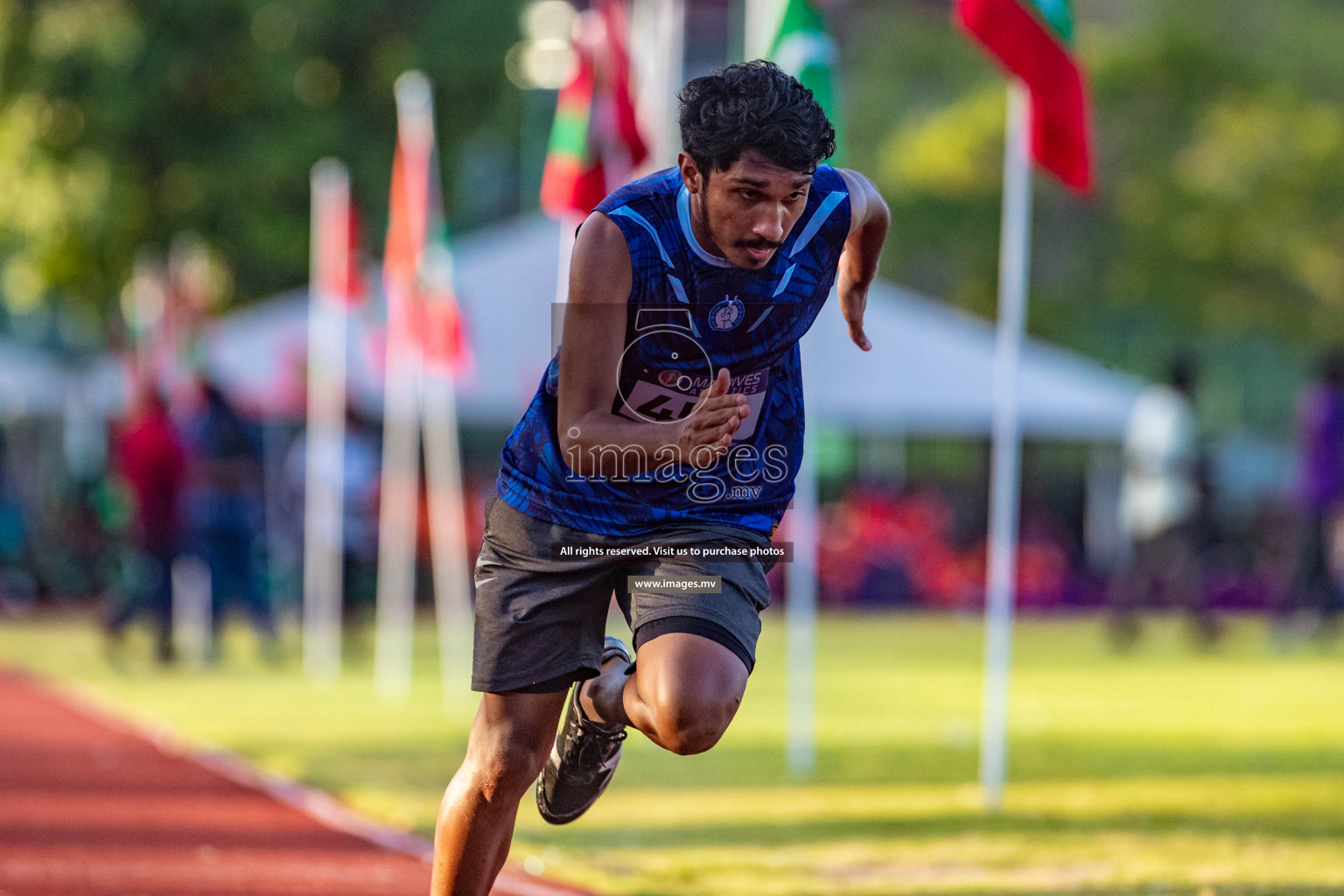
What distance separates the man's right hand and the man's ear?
49 centimetres

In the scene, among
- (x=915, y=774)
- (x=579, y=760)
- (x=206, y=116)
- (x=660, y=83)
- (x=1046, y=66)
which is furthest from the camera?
(x=206, y=116)

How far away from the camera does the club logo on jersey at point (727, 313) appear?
416 centimetres

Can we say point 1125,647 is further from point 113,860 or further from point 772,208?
point 772,208

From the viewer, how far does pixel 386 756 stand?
9.52 m

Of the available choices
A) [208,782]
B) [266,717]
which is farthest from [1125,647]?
[208,782]

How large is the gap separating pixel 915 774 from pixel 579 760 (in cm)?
437

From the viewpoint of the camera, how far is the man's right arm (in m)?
3.97

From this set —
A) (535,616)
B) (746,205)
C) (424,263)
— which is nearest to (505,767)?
(535,616)

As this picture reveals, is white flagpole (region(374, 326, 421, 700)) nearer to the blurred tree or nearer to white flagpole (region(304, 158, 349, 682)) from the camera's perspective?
white flagpole (region(304, 158, 349, 682))

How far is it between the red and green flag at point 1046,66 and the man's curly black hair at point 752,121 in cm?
379

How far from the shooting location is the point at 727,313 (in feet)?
13.7

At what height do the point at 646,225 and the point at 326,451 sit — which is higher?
the point at 646,225

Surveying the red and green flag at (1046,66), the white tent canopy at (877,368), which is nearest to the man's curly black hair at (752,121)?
the red and green flag at (1046,66)

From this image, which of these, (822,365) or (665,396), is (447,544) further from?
(665,396)
